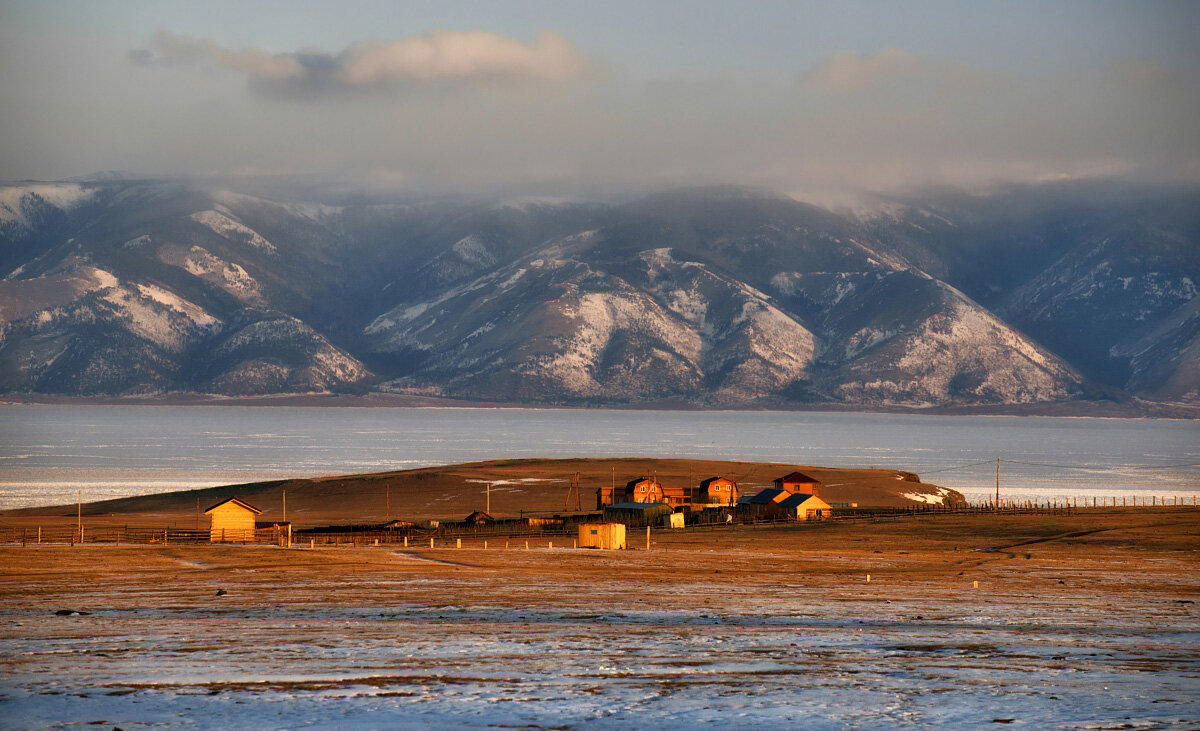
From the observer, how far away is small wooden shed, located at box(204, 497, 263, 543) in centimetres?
8850

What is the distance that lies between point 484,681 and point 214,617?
14.3 m

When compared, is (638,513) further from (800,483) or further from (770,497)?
(800,483)

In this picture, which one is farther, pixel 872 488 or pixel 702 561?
pixel 872 488

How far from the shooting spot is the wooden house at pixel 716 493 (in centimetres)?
13575

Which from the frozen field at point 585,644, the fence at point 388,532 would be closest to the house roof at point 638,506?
the fence at point 388,532

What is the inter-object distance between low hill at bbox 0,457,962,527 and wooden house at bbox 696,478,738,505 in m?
11.3

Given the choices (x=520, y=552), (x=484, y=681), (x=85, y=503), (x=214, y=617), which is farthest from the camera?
(x=85, y=503)

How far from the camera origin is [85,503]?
132m

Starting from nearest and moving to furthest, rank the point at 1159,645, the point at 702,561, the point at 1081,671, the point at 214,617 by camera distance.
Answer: the point at 1081,671
the point at 1159,645
the point at 214,617
the point at 702,561

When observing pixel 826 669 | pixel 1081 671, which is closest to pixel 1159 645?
pixel 1081 671

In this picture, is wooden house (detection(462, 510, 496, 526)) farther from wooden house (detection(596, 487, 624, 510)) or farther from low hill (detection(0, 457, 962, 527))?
wooden house (detection(596, 487, 624, 510))

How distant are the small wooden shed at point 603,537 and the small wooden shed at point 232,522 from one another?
25.8 metres

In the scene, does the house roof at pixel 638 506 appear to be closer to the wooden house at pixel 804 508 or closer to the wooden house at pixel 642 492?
the wooden house at pixel 642 492

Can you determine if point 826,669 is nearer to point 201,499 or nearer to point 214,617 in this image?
point 214,617
